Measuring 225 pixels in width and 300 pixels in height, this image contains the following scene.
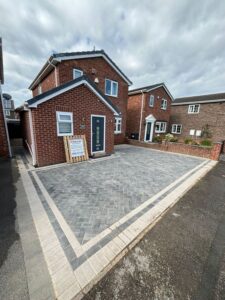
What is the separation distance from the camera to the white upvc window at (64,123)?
21.9 ft

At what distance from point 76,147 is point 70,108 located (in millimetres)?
2020

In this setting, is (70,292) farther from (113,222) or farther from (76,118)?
(76,118)

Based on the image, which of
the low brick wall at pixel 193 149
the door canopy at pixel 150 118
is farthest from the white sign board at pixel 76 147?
the door canopy at pixel 150 118

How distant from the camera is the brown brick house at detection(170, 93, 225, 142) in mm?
16656

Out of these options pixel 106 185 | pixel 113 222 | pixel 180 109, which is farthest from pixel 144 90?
pixel 113 222

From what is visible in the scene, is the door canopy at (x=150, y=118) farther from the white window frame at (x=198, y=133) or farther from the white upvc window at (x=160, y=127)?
the white window frame at (x=198, y=133)

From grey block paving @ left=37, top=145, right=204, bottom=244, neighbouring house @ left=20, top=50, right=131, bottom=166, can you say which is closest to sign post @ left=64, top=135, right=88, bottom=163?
neighbouring house @ left=20, top=50, right=131, bottom=166

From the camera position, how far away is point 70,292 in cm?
176

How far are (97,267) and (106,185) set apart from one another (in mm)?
2766

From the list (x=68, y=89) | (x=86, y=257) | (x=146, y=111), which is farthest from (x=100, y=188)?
(x=146, y=111)

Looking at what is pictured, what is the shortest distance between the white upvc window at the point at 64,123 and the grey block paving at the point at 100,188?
5.86 feet

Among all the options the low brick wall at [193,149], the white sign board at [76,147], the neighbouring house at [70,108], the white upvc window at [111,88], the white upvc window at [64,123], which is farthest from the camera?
the white upvc window at [111,88]

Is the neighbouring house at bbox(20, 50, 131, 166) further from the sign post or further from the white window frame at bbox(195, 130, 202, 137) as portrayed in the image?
the white window frame at bbox(195, 130, 202, 137)

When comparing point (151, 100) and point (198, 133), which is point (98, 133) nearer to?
point (151, 100)
